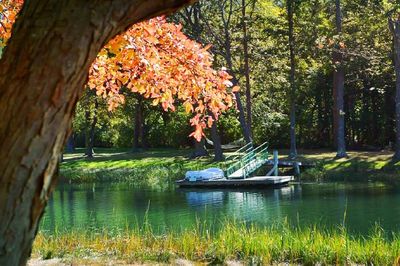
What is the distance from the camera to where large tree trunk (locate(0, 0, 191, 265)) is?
229 cm

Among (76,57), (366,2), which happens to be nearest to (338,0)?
(366,2)

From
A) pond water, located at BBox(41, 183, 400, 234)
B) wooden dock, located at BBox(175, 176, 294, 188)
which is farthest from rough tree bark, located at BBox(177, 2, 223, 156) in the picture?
pond water, located at BBox(41, 183, 400, 234)

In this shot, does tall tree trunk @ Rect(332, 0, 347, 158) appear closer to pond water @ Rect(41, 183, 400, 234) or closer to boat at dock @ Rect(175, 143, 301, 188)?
boat at dock @ Rect(175, 143, 301, 188)

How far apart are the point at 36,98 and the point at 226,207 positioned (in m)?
18.3

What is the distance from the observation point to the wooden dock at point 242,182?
25.9 metres

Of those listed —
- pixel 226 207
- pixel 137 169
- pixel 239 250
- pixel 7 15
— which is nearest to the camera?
pixel 7 15

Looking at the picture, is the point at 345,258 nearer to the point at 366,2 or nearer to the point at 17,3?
the point at 17,3

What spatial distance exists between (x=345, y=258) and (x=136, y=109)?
3182cm

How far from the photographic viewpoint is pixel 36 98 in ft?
7.57

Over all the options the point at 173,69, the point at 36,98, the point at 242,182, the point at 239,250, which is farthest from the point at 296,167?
the point at 36,98

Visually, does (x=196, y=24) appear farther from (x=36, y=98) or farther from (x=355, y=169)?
(x=36, y=98)

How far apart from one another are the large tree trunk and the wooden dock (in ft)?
77.7

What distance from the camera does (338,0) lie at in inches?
1178

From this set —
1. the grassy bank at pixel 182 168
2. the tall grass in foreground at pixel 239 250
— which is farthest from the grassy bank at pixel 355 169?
the tall grass in foreground at pixel 239 250
